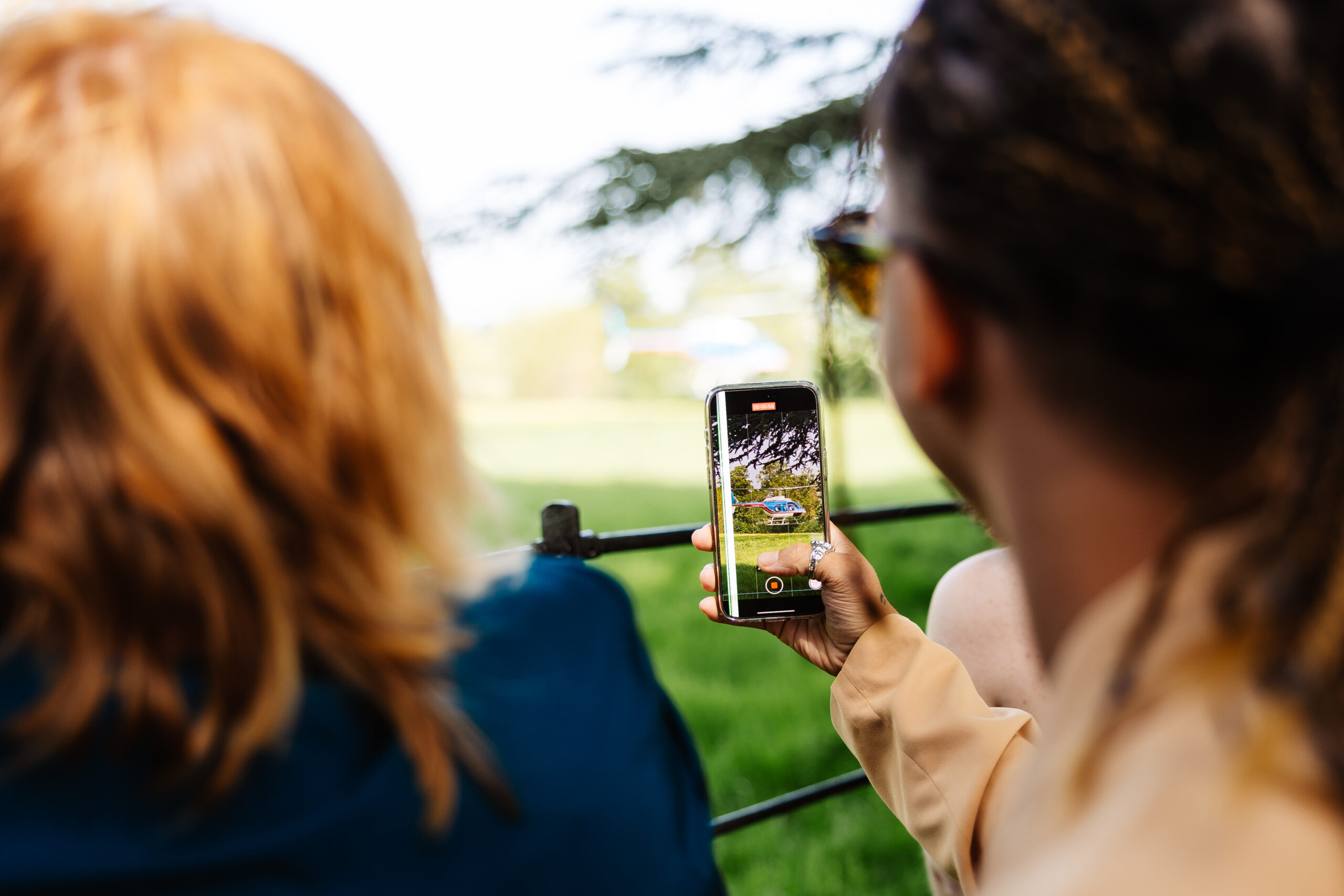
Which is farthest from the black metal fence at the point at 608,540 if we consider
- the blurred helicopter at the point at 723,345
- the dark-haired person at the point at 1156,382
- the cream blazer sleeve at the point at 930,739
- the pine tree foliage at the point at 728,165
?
the blurred helicopter at the point at 723,345

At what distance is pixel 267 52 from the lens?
2.52ft

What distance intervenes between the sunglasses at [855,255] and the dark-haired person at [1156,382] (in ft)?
0.26

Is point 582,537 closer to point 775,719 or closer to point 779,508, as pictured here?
point 779,508

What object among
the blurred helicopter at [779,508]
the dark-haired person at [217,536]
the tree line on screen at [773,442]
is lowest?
the blurred helicopter at [779,508]

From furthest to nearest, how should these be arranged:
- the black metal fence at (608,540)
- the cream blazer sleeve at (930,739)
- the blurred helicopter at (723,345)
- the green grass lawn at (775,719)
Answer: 1. the blurred helicopter at (723,345)
2. the green grass lawn at (775,719)
3. the black metal fence at (608,540)
4. the cream blazer sleeve at (930,739)

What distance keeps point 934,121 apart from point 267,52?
20.7 inches

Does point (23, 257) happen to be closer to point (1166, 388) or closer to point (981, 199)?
→ point (981, 199)

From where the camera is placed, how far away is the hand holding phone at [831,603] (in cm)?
134

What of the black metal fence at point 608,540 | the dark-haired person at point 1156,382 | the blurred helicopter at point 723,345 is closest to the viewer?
the dark-haired person at point 1156,382

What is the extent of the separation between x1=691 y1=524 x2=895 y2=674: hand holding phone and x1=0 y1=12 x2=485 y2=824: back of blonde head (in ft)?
2.29

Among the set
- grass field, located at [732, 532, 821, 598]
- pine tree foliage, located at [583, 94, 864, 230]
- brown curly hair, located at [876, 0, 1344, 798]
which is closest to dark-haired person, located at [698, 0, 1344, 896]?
brown curly hair, located at [876, 0, 1344, 798]

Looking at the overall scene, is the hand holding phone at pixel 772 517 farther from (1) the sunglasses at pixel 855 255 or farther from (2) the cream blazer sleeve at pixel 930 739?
(1) the sunglasses at pixel 855 255

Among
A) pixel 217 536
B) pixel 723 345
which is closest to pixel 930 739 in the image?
pixel 217 536

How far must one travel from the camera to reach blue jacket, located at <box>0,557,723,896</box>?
2.10 feet
